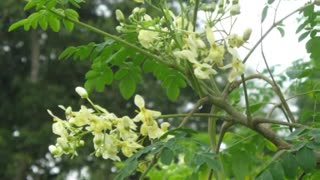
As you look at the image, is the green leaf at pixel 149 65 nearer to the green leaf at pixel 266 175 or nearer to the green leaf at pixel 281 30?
the green leaf at pixel 281 30

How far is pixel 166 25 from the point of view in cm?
131

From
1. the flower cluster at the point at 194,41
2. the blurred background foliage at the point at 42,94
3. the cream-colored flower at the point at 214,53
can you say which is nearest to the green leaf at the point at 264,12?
the flower cluster at the point at 194,41

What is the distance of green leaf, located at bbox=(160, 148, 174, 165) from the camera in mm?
1160

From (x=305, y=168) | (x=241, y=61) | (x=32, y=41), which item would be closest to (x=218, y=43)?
(x=241, y=61)

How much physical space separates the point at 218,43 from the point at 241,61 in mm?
54

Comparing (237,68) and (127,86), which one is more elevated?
(237,68)

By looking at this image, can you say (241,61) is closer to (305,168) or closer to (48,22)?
(305,168)

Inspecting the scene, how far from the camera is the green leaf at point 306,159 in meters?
1.15

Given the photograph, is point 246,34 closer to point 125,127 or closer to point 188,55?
point 188,55

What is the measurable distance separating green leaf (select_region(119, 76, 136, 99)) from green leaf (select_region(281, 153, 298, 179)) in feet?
1.64

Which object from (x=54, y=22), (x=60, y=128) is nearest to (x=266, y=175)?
(x=60, y=128)

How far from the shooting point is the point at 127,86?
5.21ft

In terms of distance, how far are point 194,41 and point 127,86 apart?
441 millimetres

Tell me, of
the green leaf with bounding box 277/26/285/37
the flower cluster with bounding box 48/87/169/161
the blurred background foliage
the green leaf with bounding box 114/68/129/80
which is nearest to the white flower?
the flower cluster with bounding box 48/87/169/161
